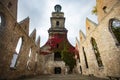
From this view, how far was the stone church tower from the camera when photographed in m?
28.3

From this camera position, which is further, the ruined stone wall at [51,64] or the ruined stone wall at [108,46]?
the ruined stone wall at [51,64]

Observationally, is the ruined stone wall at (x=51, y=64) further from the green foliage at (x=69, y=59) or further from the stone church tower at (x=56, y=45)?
the green foliage at (x=69, y=59)

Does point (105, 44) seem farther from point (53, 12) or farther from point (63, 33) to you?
point (53, 12)

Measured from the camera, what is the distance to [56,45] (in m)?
31.2

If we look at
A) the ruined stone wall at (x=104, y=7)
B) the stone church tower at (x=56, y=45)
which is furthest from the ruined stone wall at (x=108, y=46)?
the stone church tower at (x=56, y=45)

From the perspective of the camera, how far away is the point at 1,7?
9.20 meters

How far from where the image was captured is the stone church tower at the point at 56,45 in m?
28.3

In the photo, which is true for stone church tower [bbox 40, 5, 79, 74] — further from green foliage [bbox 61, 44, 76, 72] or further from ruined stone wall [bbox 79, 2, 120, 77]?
ruined stone wall [bbox 79, 2, 120, 77]

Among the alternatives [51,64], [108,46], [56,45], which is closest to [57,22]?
[56,45]

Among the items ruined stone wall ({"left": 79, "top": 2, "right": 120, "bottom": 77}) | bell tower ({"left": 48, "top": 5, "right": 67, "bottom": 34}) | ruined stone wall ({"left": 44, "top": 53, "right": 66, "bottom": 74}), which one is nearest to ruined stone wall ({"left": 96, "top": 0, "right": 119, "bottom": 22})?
ruined stone wall ({"left": 79, "top": 2, "right": 120, "bottom": 77})

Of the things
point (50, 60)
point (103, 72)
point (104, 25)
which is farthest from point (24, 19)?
point (50, 60)

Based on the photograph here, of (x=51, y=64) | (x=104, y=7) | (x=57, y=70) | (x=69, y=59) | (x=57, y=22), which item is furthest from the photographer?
(x=57, y=22)

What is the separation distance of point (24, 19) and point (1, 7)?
6.02 metres

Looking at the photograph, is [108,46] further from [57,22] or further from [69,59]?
[57,22]
